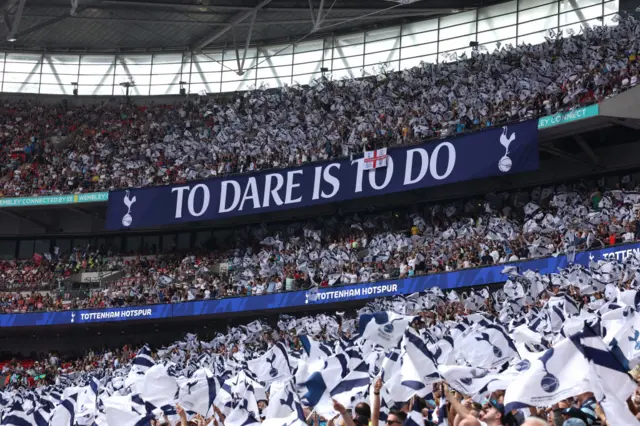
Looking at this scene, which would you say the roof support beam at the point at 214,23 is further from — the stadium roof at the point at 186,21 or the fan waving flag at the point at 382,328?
the fan waving flag at the point at 382,328

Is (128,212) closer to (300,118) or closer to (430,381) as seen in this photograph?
(300,118)

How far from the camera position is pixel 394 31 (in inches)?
1660

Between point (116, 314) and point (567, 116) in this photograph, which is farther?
point (116, 314)

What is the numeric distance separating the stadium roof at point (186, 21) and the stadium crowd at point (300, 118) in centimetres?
295

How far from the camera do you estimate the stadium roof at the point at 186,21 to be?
40031mm

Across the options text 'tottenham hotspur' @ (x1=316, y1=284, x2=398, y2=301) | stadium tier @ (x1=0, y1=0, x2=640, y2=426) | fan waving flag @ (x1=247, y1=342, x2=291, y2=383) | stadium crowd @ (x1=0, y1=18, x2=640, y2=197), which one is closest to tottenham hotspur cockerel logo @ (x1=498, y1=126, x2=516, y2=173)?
stadium tier @ (x1=0, y1=0, x2=640, y2=426)

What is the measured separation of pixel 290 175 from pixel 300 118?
4.43 meters

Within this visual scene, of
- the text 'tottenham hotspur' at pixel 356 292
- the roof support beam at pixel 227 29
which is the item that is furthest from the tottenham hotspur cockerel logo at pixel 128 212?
the text 'tottenham hotspur' at pixel 356 292

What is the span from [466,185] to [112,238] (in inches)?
692

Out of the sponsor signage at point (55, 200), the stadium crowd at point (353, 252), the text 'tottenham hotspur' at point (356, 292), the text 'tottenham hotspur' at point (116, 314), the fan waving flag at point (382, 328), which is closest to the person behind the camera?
the fan waving flag at point (382, 328)

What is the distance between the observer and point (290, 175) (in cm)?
3584

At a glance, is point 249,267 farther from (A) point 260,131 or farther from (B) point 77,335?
(B) point 77,335

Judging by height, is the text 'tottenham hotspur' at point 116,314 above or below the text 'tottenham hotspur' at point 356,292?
below

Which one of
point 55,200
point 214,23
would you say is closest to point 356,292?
point 55,200
